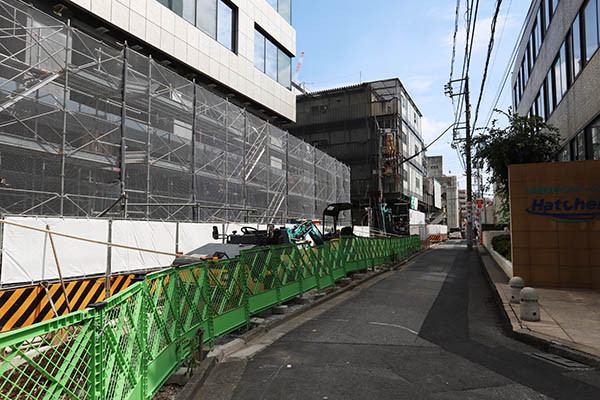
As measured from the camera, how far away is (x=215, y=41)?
21.7 metres

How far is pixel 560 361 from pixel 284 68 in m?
27.0

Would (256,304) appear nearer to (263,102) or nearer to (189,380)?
(189,380)

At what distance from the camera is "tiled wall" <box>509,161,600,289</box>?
10.8 metres

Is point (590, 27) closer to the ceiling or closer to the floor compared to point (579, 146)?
closer to the ceiling

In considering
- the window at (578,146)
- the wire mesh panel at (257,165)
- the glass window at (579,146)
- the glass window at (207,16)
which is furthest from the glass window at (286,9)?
the glass window at (579,146)

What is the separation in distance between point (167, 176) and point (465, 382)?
47.4 ft

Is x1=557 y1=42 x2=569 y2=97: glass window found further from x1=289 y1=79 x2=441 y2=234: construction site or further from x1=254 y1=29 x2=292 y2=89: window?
x1=289 y1=79 x2=441 y2=234: construction site

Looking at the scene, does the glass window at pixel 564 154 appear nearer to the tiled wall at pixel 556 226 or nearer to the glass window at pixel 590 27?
the glass window at pixel 590 27

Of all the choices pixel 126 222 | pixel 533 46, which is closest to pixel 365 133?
pixel 533 46

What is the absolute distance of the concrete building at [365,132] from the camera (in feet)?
158

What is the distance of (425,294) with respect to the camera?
459 inches

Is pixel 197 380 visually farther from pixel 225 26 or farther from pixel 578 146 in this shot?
pixel 225 26

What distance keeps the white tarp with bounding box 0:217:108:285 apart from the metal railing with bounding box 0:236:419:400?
9.68 ft

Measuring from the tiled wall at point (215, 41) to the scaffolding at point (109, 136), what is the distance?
157cm
